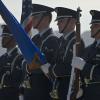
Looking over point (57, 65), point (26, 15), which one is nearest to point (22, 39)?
point (57, 65)

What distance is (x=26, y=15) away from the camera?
40.3 feet

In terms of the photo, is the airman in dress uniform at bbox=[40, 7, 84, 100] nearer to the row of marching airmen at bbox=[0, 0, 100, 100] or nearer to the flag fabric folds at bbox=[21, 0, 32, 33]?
the row of marching airmen at bbox=[0, 0, 100, 100]

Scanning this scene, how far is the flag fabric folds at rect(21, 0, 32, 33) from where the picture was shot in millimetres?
12195

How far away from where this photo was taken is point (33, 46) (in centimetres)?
1133

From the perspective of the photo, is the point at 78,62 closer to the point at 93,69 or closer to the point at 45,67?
the point at 93,69

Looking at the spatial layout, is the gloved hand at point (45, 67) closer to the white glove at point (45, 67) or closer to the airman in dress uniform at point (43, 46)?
the white glove at point (45, 67)

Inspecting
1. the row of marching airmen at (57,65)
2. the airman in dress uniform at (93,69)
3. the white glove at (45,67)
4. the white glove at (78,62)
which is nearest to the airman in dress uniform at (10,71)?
the row of marching airmen at (57,65)

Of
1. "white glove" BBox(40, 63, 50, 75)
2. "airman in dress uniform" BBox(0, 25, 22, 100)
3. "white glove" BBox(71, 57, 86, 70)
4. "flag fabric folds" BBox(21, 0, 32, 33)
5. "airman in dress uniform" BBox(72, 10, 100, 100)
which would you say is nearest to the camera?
"white glove" BBox(71, 57, 86, 70)

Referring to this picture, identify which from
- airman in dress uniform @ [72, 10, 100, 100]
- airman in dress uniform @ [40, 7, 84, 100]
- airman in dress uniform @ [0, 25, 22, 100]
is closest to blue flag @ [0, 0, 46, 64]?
airman in dress uniform @ [40, 7, 84, 100]

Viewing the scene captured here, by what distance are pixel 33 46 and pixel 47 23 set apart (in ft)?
2.53

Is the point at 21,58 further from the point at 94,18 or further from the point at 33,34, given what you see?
the point at 94,18

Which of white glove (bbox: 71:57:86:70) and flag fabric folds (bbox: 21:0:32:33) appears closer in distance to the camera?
white glove (bbox: 71:57:86:70)

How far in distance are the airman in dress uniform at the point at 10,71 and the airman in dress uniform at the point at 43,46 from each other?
82 cm

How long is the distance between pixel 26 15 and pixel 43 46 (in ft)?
3.57
